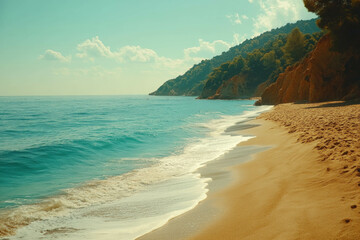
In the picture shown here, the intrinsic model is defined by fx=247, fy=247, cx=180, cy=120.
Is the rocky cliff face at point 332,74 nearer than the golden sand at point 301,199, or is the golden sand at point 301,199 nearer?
the golden sand at point 301,199

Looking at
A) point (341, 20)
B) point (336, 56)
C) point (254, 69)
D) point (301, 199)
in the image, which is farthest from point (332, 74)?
point (254, 69)

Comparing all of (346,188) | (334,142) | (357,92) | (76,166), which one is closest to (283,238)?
(346,188)

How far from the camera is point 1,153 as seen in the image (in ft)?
41.9

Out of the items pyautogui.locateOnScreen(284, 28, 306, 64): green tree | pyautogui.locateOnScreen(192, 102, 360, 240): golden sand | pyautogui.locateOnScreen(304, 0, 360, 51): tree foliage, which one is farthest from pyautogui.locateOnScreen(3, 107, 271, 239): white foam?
pyautogui.locateOnScreen(284, 28, 306, 64): green tree

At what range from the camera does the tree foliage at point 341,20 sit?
23297 mm

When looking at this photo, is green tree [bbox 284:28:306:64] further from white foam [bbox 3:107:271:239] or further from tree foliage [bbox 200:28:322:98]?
white foam [bbox 3:107:271:239]

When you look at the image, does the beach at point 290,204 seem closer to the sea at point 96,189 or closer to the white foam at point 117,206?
the white foam at point 117,206

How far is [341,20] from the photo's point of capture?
2377cm

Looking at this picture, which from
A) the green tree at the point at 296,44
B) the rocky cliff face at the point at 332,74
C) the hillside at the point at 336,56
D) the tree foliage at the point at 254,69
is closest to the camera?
the hillside at the point at 336,56

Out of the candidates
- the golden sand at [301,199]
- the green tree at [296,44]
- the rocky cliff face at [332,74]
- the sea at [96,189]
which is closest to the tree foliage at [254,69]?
the green tree at [296,44]

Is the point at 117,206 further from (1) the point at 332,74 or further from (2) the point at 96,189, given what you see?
(1) the point at 332,74

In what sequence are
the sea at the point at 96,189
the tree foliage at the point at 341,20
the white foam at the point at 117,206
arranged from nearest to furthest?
the white foam at the point at 117,206 < the sea at the point at 96,189 < the tree foliage at the point at 341,20

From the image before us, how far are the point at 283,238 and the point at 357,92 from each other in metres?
27.6

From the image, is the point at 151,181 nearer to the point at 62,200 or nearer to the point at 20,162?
the point at 62,200
